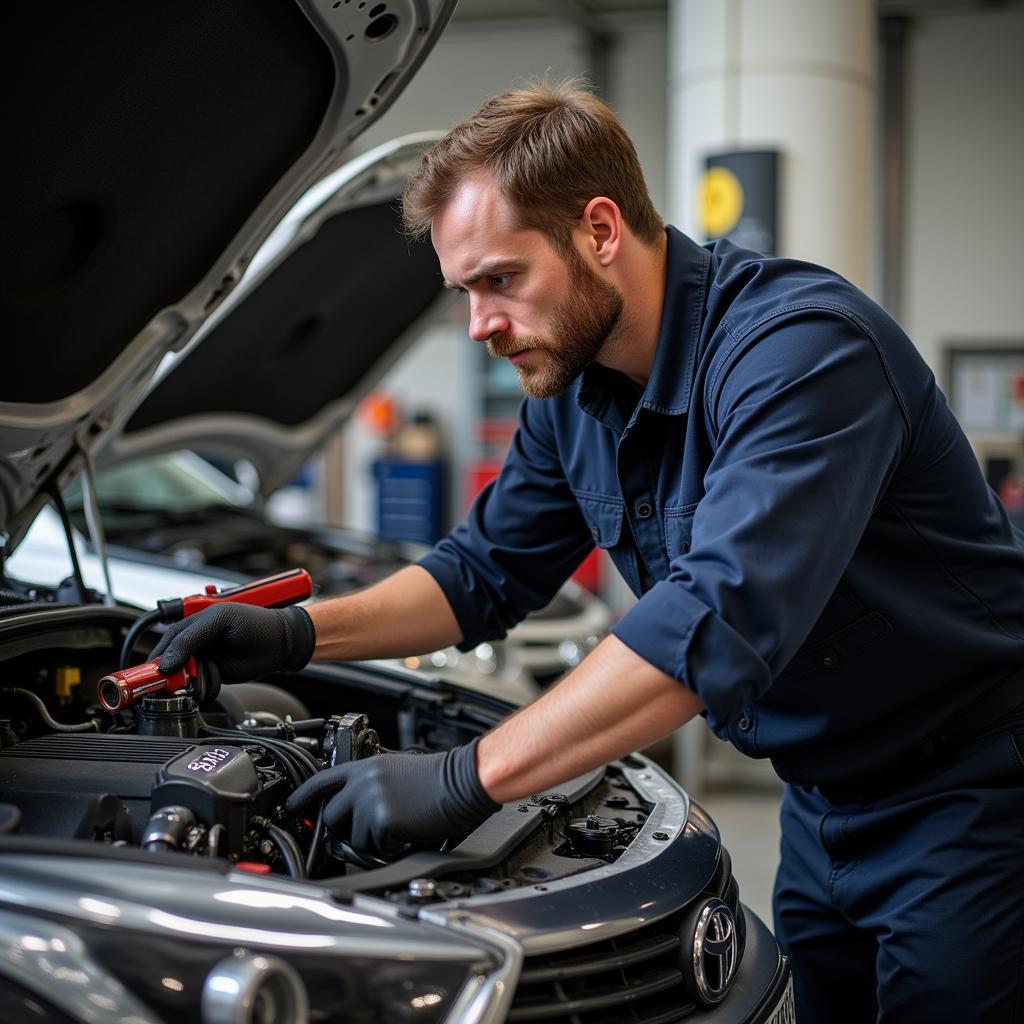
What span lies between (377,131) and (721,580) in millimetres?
8457

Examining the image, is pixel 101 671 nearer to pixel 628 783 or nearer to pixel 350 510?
pixel 628 783

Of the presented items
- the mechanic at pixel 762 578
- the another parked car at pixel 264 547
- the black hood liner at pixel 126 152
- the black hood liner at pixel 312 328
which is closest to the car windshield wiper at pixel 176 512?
the another parked car at pixel 264 547

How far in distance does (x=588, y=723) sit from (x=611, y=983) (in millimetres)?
276

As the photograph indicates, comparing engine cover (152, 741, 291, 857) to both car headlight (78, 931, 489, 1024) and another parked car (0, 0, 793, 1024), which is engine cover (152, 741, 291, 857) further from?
car headlight (78, 931, 489, 1024)

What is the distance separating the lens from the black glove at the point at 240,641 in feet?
5.30

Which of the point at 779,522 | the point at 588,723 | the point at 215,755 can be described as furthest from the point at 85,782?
the point at 779,522

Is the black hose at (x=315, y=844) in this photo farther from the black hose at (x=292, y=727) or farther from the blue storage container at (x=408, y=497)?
the blue storage container at (x=408, y=497)

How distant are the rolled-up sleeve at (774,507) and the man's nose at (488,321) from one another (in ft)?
0.98

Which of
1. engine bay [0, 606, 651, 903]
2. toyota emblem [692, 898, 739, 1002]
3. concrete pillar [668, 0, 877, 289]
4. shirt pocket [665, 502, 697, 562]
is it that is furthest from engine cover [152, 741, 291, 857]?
concrete pillar [668, 0, 877, 289]

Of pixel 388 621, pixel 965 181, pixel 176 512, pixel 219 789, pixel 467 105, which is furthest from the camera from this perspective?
pixel 467 105

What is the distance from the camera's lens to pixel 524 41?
877 cm

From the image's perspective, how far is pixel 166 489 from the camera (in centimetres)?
444

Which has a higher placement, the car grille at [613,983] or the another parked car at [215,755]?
the another parked car at [215,755]

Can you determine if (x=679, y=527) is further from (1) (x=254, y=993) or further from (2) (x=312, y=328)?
(2) (x=312, y=328)
